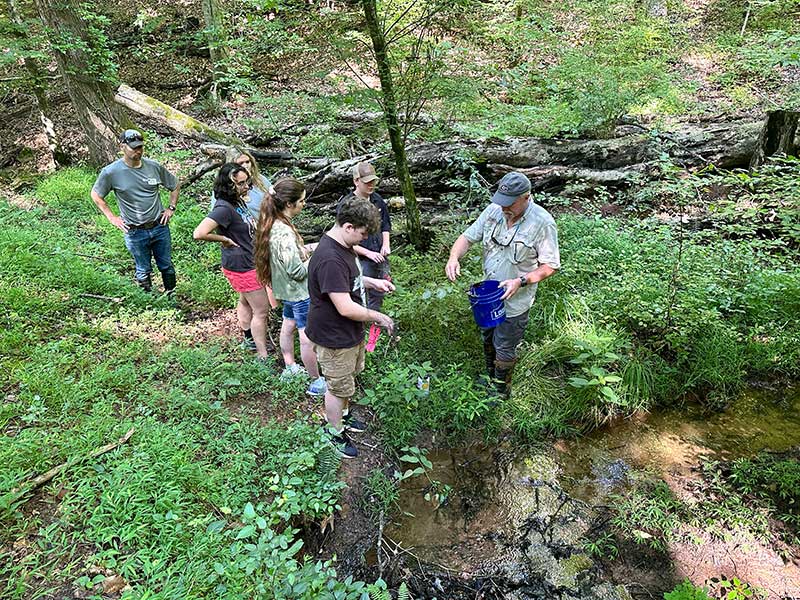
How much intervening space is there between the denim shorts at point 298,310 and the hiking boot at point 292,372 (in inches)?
17.8

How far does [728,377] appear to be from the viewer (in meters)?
4.24

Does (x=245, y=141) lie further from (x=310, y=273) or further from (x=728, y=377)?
(x=728, y=377)

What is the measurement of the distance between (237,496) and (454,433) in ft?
6.07

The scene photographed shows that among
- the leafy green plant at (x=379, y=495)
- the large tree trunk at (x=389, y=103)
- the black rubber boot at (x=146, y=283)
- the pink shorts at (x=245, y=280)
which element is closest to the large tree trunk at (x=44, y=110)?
the black rubber boot at (x=146, y=283)

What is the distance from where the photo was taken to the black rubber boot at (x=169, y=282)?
16.9 feet

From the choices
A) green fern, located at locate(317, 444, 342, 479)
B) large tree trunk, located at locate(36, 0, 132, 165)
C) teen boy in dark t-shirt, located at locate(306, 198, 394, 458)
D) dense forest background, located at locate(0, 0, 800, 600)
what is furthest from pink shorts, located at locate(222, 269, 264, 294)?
large tree trunk, located at locate(36, 0, 132, 165)

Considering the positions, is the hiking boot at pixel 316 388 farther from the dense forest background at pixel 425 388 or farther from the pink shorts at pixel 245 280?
the pink shorts at pixel 245 280

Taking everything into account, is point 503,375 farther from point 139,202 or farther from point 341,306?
point 139,202

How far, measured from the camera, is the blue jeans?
491 cm

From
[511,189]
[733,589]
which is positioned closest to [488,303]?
[511,189]

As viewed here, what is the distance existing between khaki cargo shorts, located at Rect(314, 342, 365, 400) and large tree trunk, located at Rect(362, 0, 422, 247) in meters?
2.71

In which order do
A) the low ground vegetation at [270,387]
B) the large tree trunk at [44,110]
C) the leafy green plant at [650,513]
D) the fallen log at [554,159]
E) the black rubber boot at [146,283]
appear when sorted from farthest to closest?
the large tree trunk at [44,110] → the fallen log at [554,159] → the black rubber boot at [146,283] → the leafy green plant at [650,513] → the low ground vegetation at [270,387]

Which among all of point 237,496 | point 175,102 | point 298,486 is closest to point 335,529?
point 298,486

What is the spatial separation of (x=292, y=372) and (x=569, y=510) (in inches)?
97.5
